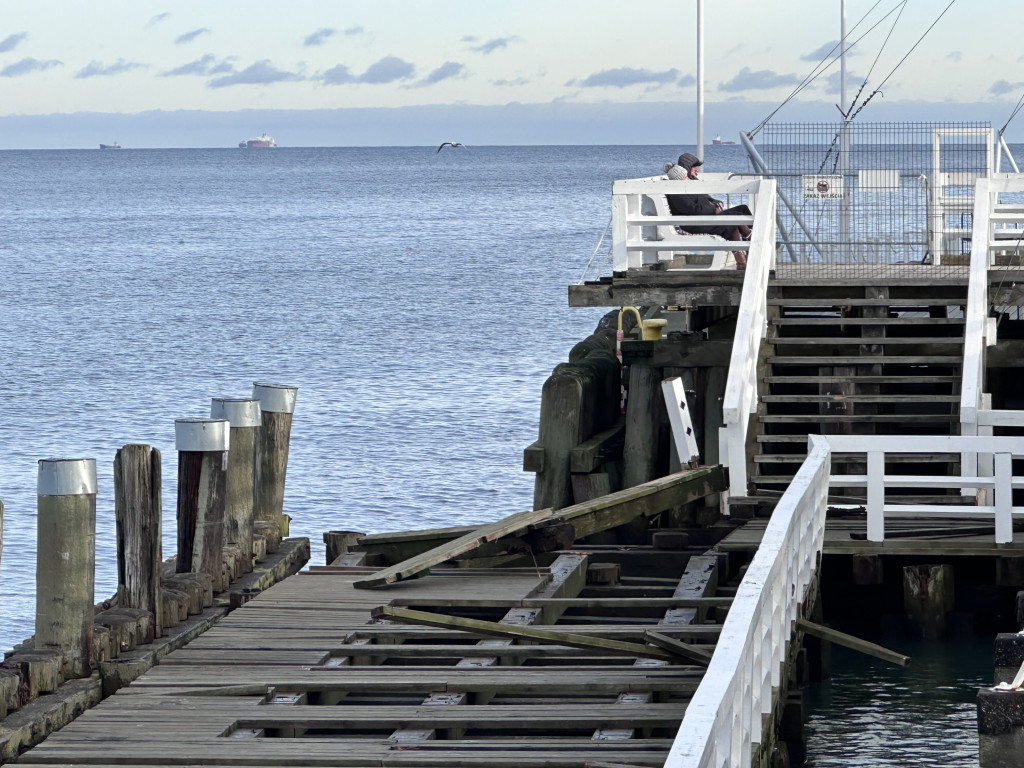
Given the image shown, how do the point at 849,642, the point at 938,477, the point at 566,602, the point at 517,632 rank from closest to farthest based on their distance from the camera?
1. the point at 517,632
2. the point at 566,602
3. the point at 849,642
4. the point at 938,477

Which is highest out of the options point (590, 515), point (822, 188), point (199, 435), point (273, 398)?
point (822, 188)

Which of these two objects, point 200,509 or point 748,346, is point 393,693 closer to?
point 200,509

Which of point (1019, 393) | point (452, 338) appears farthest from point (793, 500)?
point (452, 338)

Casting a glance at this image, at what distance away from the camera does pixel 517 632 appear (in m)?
9.86

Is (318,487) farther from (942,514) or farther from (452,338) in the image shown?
(452,338)

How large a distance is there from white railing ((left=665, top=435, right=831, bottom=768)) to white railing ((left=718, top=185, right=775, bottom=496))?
5.64 feet

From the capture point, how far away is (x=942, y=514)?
1238 centimetres

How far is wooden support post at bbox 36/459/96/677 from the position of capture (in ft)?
30.7

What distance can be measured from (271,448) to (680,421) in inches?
128

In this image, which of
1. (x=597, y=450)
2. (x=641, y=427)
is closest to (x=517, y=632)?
(x=597, y=450)

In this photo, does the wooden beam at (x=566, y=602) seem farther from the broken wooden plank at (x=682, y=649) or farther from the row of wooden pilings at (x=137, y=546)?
the row of wooden pilings at (x=137, y=546)

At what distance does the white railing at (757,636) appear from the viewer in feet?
18.9

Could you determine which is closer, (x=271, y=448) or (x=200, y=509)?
(x=200, y=509)

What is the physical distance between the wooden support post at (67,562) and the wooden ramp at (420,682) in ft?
1.63
